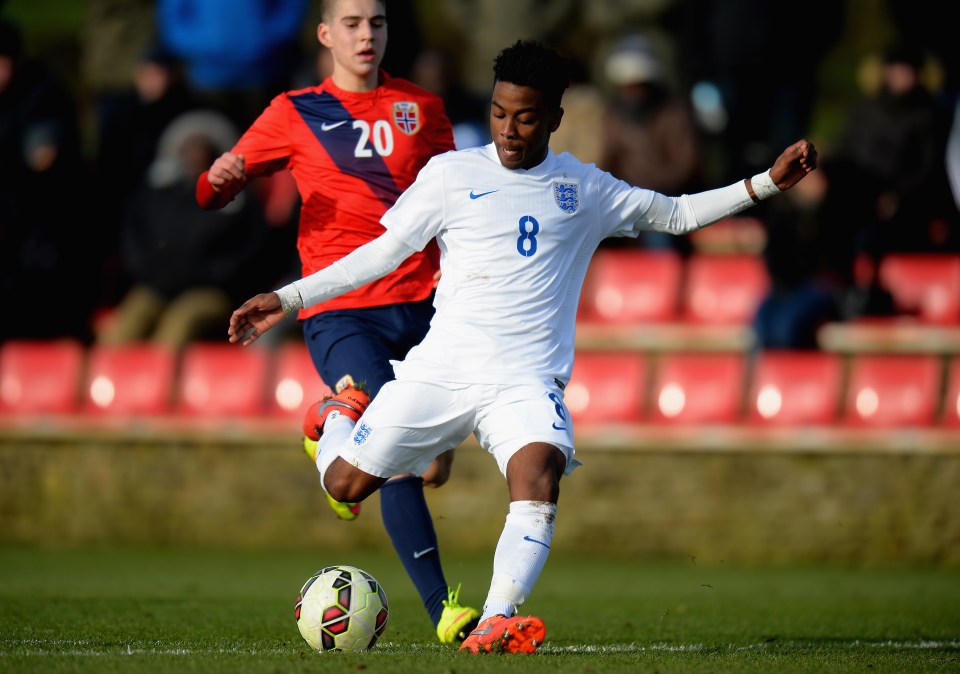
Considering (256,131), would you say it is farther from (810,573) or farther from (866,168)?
(866,168)

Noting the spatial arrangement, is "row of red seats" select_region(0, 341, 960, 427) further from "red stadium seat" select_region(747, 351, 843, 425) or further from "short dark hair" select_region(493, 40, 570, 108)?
"short dark hair" select_region(493, 40, 570, 108)

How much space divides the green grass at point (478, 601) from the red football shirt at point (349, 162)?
5.05ft

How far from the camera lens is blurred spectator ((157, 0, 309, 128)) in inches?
570

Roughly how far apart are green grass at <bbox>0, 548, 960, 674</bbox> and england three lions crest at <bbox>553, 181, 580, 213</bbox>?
5.51ft

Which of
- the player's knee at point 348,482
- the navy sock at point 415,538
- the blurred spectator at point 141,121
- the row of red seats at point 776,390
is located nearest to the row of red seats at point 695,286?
the row of red seats at point 776,390

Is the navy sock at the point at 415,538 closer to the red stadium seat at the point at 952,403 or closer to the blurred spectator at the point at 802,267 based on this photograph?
the red stadium seat at the point at 952,403

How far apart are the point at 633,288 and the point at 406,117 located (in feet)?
20.8

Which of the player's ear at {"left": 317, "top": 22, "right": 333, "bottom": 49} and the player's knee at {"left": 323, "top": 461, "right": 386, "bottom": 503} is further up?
the player's ear at {"left": 317, "top": 22, "right": 333, "bottom": 49}

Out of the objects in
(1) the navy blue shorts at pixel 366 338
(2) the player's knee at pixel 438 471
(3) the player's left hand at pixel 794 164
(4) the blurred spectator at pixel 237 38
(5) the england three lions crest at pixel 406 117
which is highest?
(4) the blurred spectator at pixel 237 38

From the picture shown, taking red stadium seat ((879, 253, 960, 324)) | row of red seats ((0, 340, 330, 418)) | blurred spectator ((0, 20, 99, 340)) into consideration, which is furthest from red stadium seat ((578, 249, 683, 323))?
blurred spectator ((0, 20, 99, 340))

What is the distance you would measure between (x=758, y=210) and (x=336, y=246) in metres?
7.88

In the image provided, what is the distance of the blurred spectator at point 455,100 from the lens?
42.2 feet

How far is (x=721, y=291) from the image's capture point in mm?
12898

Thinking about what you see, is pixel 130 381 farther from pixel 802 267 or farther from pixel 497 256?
pixel 497 256
